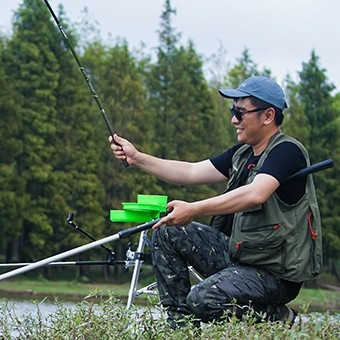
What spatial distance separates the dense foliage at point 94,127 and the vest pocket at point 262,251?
36.0 metres

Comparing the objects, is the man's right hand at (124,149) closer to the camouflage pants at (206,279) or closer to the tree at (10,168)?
the camouflage pants at (206,279)

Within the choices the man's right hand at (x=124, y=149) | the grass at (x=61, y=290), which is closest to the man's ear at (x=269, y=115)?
the man's right hand at (x=124, y=149)

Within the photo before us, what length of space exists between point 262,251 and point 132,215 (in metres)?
0.79

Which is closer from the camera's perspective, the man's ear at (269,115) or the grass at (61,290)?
the man's ear at (269,115)

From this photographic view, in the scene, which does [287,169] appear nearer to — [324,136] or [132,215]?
[132,215]

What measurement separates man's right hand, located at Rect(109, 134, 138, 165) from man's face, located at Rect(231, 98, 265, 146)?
2.85 feet

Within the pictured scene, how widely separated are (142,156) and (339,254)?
41.5 m

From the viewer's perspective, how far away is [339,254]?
47.5 metres

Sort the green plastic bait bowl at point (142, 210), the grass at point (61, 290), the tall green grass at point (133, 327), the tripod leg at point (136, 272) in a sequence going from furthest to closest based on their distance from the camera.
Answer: the grass at point (61, 290) < the tripod leg at point (136, 272) < the green plastic bait bowl at point (142, 210) < the tall green grass at point (133, 327)

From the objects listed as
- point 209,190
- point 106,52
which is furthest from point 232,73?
point 209,190

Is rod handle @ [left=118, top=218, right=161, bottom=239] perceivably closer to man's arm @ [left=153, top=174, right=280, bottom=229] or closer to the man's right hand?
man's arm @ [left=153, top=174, right=280, bottom=229]

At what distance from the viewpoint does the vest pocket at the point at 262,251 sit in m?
5.86

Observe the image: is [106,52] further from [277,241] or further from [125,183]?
[277,241]

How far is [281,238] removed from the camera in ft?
19.2
